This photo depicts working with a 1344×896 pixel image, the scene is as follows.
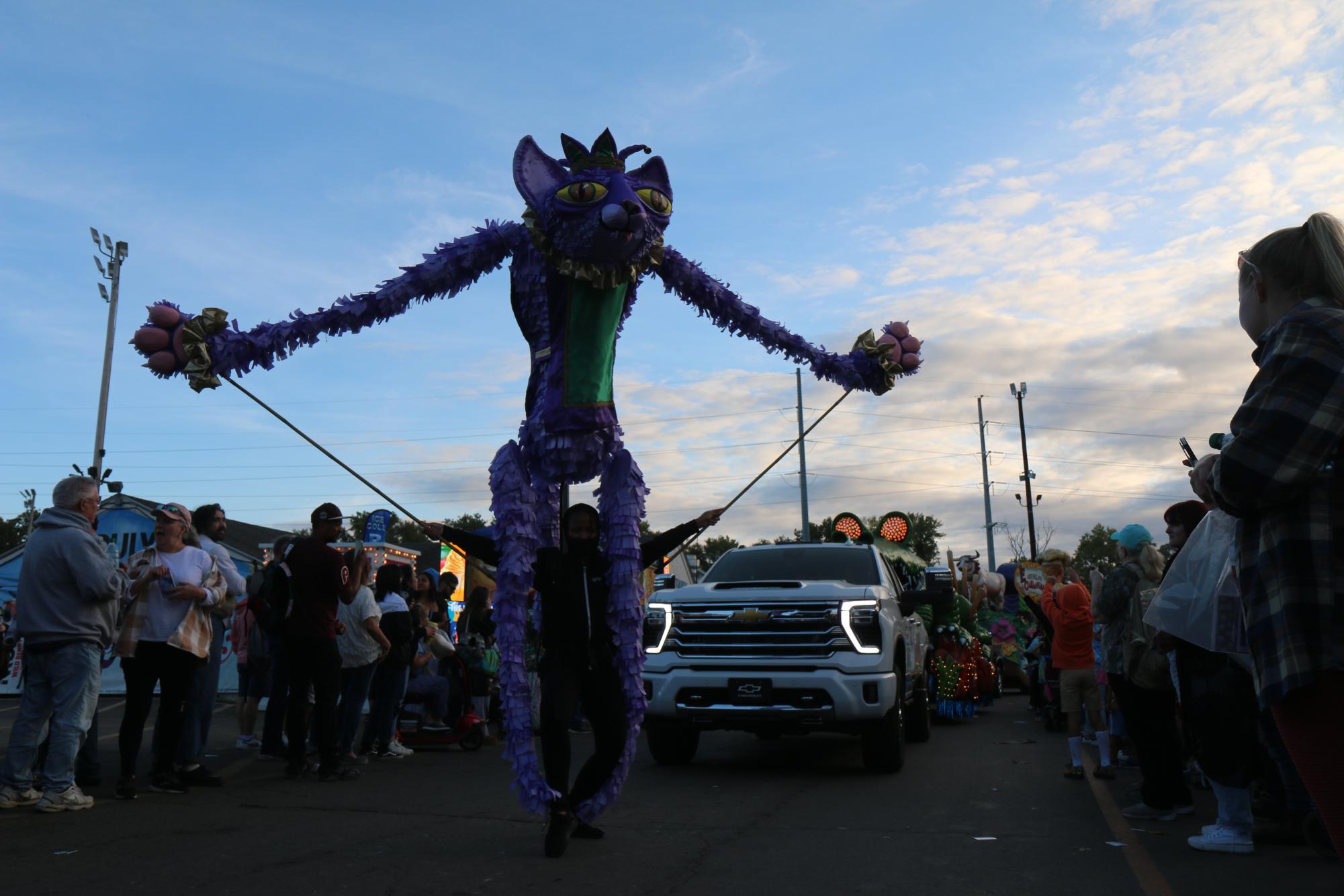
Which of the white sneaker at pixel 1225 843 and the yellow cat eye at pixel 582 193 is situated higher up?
the yellow cat eye at pixel 582 193

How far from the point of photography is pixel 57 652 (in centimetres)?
614

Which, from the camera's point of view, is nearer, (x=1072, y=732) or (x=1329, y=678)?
(x=1329, y=678)

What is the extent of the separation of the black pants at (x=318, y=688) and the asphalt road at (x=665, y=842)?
0.91ft

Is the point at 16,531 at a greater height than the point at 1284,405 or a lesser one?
greater

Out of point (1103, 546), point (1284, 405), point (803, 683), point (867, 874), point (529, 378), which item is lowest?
point (867, 874)

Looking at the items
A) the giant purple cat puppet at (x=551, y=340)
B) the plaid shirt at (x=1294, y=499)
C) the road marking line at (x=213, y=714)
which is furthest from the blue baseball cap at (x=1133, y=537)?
the road marking line at (x=213, y=714)

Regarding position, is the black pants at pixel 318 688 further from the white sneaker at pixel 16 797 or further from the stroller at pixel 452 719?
the stroller at pixel 452 719

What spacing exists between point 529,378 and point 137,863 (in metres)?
3.13

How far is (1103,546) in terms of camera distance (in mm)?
87438

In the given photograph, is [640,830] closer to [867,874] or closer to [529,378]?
[867,874]

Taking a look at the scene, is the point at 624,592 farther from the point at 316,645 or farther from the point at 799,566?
the point at 799,566

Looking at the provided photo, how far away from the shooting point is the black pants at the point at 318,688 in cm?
770

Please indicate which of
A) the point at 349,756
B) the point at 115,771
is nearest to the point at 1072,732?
the point at 349,756

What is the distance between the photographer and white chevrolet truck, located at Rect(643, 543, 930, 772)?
7.94 meters
